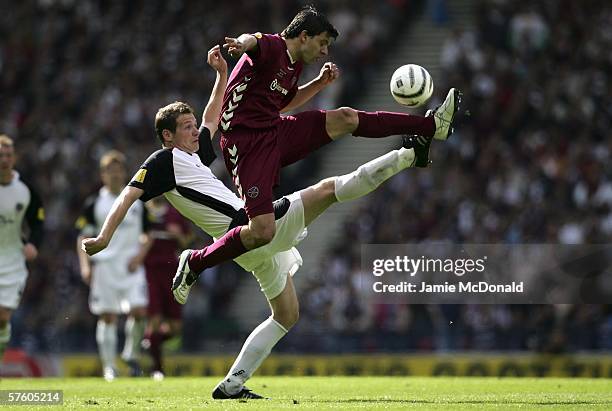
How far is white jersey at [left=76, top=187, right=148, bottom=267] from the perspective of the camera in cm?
1606

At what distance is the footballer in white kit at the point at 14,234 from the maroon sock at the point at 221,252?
4031mm

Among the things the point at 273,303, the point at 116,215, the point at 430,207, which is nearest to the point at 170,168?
the point at 116,215

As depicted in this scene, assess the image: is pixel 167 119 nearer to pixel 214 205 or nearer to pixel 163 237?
pixel 214 205

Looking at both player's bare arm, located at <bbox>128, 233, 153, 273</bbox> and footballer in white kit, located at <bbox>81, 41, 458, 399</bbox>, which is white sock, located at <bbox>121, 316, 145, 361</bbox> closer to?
player's bare arm, located at <bbox>128, 233, 153, 273</bbox>

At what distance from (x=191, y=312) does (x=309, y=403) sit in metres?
11.7

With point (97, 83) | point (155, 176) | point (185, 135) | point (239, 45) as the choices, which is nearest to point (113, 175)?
point (185, 135)

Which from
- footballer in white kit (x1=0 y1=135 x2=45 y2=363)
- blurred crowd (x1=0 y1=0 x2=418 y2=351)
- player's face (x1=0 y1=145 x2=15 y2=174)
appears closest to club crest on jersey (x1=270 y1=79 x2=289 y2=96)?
player's face (x1=0 y1=145 x2=15 y2=174)

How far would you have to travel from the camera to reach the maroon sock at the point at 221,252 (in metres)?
10.0

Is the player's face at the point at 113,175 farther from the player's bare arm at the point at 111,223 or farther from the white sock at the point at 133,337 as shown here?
the player's bare arm at the point at 111,223

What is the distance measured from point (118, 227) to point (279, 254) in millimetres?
6092

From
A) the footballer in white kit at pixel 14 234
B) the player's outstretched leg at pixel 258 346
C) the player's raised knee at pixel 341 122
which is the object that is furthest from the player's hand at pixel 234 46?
the footballer in white kit at pixel 14 234

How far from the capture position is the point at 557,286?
17.0 metres

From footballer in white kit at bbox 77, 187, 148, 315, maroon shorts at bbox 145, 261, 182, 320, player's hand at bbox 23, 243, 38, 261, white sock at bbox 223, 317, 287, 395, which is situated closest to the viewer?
white sock at bbox 223, 317, 287, 395

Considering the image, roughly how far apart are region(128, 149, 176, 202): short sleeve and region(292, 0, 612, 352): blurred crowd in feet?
28.0
